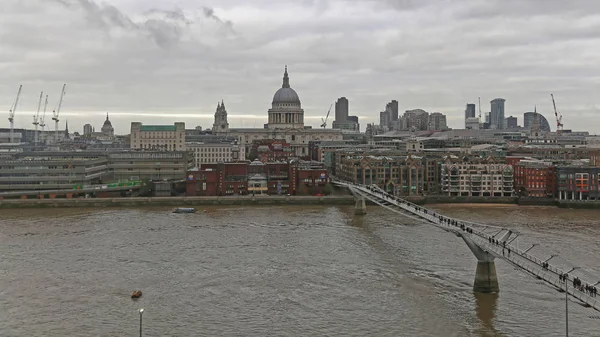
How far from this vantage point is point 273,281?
1916cm

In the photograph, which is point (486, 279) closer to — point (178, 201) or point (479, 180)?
point (178, 201)

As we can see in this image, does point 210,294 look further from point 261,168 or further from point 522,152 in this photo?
point 522,152

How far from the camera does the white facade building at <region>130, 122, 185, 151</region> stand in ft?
250

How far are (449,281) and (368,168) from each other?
28349mm

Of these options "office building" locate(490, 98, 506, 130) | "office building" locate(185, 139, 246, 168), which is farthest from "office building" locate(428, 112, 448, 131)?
"office building" locate(185, 139, 246, 168)

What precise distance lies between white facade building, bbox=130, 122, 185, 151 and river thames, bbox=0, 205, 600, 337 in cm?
4495

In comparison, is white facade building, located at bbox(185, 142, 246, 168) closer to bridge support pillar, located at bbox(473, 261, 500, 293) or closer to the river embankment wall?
the river embankment wall

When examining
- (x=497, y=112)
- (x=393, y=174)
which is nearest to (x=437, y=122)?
(x=497, y=112)

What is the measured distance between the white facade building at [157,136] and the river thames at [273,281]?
44.9 meters

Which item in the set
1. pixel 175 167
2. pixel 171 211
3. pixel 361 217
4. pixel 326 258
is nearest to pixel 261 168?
pixel 175 167

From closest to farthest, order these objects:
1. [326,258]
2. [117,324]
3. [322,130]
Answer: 1. [117,324]
2. [326,258]
3. [322,130]

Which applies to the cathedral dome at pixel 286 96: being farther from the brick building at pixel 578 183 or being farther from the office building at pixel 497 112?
the office building at pixel 497 112

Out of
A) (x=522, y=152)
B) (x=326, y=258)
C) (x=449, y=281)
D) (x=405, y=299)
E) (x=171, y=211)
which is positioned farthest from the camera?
(x=522, y=152)

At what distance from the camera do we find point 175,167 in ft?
166
